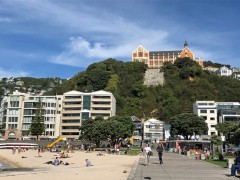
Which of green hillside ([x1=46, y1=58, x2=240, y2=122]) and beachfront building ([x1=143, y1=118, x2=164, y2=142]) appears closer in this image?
beachfront building ([x1=143, y1=118, x2=164, y2=142])

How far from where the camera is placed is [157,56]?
16638cm

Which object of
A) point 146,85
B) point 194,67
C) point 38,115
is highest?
point 194,67

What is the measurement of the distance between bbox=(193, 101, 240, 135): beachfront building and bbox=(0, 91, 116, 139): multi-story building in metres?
31.7

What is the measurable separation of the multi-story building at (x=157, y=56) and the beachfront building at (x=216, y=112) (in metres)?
61.6

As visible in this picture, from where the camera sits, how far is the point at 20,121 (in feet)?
346

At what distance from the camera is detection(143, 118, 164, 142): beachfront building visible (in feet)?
355

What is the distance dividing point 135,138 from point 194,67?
154 feet

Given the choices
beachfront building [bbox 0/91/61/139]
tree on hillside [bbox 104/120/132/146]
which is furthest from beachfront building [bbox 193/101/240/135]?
beachfront building [bbox 0/91/61/139]

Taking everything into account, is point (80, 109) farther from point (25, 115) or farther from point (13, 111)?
point (13, 111)

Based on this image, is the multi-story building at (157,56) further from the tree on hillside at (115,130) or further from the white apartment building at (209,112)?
the tree on hillside at (115,130)

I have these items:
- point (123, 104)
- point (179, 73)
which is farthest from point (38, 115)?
point (179, 73)

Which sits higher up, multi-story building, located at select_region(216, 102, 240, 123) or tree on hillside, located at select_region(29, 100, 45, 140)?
multi-story building, located at select_region(216, 102, 240, 123)

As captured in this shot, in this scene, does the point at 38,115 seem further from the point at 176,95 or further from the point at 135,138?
the point at 176,95

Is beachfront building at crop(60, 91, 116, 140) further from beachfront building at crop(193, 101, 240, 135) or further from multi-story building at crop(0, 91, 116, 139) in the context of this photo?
beachfront building at crop(193, 101, 240, 135)
